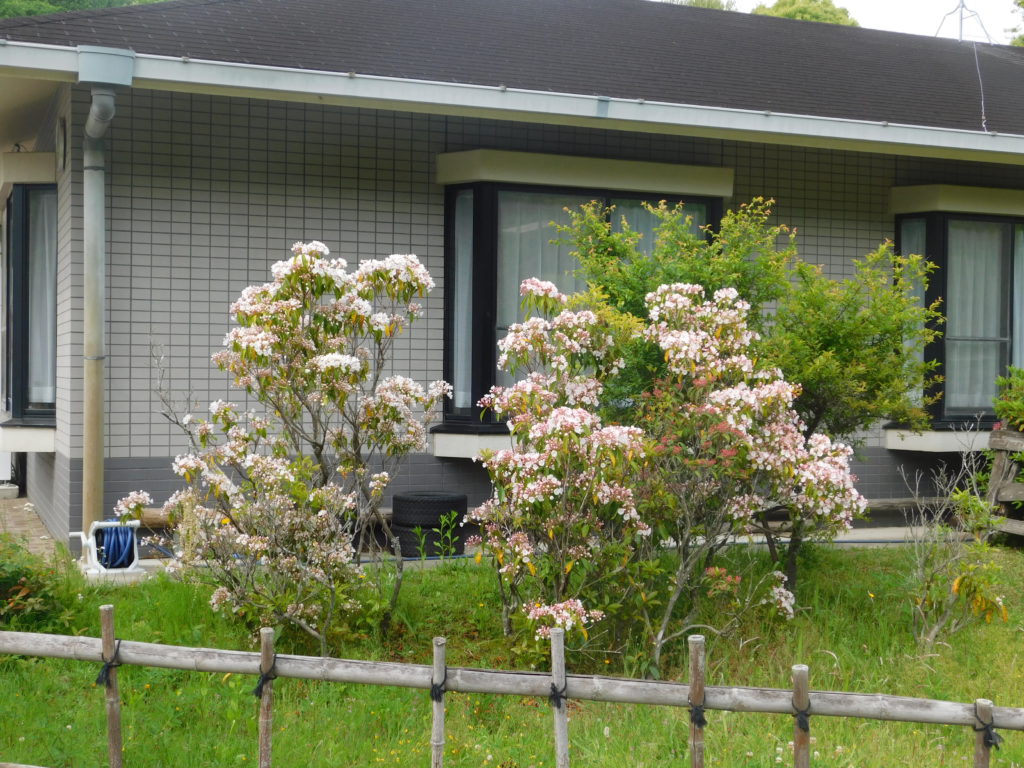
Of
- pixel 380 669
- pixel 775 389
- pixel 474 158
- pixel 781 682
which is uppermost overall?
pixel 474 158

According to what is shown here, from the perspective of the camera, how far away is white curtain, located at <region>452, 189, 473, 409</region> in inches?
399

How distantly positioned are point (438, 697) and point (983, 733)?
2.04 meters

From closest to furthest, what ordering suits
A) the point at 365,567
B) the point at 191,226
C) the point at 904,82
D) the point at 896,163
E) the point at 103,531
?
the point at 365,567, the point at 103,531, the point at 191,226, the point at 896,163, the point at 904,82

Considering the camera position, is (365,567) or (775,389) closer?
(775,389)

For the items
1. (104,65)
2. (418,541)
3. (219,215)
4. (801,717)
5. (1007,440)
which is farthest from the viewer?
(219,215)

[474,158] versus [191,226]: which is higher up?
[474,158]

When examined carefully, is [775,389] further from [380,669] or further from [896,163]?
[896,163]

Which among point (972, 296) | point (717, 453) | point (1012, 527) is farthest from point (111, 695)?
point (972, 296)

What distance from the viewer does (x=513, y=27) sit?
1171 cm

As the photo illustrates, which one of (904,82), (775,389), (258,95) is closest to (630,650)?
(775,389)

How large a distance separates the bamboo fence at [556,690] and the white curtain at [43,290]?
19.8ft

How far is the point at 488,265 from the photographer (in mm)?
9953

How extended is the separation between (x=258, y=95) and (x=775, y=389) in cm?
452

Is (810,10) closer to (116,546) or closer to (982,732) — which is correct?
(116,546)
